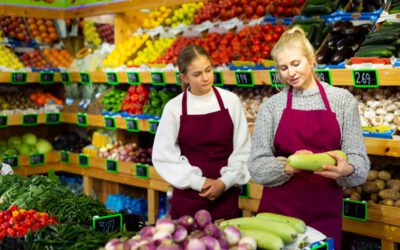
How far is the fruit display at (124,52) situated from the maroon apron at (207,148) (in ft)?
10.4

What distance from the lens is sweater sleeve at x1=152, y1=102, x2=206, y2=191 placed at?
3402mm

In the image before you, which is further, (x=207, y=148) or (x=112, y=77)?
(x=112, y=77)

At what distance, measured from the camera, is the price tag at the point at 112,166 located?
621 centimetres

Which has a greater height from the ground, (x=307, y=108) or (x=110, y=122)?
(x=307, y=108)

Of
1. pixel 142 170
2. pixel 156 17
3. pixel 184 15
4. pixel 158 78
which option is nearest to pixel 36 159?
pixel 142 170

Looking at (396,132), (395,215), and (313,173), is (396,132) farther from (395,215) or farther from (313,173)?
(313,173)

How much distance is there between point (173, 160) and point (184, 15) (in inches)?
136

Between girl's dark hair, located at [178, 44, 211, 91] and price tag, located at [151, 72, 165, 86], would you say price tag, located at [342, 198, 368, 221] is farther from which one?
price tag, located at [151, 72, 165, 86]

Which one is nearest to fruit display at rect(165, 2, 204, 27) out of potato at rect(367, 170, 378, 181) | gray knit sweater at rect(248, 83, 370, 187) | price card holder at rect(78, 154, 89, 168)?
price card holder at rect(78, 154, 89, 168)

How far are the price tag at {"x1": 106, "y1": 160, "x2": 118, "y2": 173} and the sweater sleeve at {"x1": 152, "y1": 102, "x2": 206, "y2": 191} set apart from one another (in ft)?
9.25

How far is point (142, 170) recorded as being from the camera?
5875mm

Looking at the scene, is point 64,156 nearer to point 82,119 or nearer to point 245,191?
point 82,119

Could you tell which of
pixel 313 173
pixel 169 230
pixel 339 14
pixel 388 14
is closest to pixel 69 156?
pixel 339 14

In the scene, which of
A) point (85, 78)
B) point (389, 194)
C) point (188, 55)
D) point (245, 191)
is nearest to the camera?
point (188, 55)
